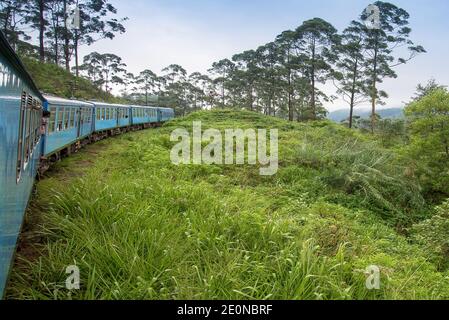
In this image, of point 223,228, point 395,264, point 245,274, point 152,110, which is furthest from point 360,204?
point 152,110

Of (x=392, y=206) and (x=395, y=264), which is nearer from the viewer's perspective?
(x=395, y=264)

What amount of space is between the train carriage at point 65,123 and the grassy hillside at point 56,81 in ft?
49.1

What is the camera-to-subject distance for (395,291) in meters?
3.96

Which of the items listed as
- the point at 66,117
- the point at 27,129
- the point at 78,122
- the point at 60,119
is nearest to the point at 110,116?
the point at 78,122

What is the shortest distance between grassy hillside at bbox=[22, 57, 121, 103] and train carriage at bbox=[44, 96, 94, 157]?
15.0 meters

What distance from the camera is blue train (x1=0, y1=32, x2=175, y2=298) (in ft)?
9.86

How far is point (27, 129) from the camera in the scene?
16.3 ft

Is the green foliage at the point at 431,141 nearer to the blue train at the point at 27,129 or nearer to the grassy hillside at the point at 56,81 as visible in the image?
the blue train at the point at 27,129

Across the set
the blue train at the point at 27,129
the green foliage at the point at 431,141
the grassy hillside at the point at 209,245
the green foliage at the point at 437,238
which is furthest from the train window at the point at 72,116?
the green foliage at the point at 431,141

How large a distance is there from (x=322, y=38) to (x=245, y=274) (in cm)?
3126

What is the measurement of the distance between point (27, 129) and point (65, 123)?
6.95 m

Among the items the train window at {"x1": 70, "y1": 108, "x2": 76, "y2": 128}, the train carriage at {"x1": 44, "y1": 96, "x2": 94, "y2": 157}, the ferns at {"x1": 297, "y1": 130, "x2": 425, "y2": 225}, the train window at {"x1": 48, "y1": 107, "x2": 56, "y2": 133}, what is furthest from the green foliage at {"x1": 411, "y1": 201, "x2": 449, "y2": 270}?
the train window at {"x1": 70, "y1": 108, "x2": 76, "y2": 128}

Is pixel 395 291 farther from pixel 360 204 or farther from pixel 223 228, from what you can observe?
pixel 360 204

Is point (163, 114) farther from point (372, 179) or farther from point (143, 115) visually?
point (372, 179)
